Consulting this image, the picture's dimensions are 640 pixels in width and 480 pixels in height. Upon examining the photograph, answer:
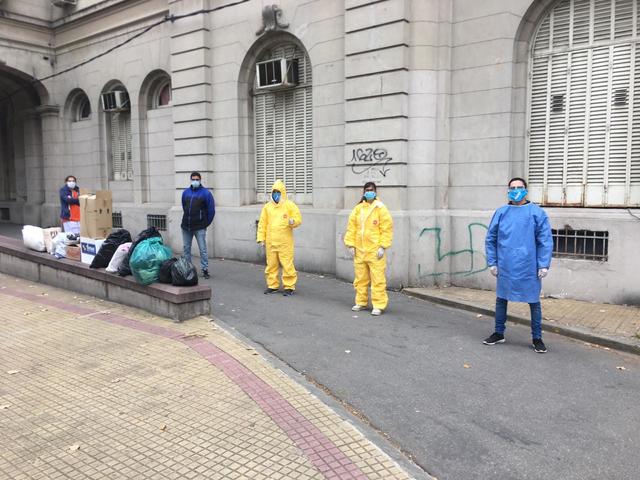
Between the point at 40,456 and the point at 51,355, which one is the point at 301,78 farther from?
the point at 40,456

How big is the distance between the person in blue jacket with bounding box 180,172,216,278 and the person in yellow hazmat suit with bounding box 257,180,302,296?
1.60 m

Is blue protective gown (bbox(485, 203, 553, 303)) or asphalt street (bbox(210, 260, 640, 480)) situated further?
blue protective gown (bbox(485, 203, 553, 303))

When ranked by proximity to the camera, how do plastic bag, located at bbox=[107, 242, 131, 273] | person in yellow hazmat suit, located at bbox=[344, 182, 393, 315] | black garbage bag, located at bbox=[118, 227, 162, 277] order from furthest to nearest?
1. plastic bag, located at bbox=[107, 242, 131, 273]
2. black garbage bag, located at bbox=[118, 227, 162, 277]
3. person in yellow hazmat suit, located at bbox=[344, 182, 393, 315]

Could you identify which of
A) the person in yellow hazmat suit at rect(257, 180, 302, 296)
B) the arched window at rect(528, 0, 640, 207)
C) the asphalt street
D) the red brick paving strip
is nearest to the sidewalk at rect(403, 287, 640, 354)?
the asphalt street

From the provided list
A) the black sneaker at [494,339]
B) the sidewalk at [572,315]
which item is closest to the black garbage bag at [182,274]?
the sidewalk at [572,315]

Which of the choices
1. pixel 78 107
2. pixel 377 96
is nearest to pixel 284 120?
pixel 377 96

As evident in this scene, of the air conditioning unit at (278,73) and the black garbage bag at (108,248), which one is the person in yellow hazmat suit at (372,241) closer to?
the black garbage bag at (108,248)

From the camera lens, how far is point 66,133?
16766mm

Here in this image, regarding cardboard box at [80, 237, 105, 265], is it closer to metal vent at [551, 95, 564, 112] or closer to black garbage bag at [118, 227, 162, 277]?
black garbage bag at [118, 227, 162, 277]

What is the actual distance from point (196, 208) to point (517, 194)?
5867 mm

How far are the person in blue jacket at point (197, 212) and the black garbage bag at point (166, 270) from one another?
2.56 m

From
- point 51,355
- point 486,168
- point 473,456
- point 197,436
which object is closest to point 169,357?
point 51,355

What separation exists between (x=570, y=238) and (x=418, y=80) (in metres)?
3.42

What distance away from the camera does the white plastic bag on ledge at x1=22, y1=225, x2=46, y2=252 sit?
996cm
